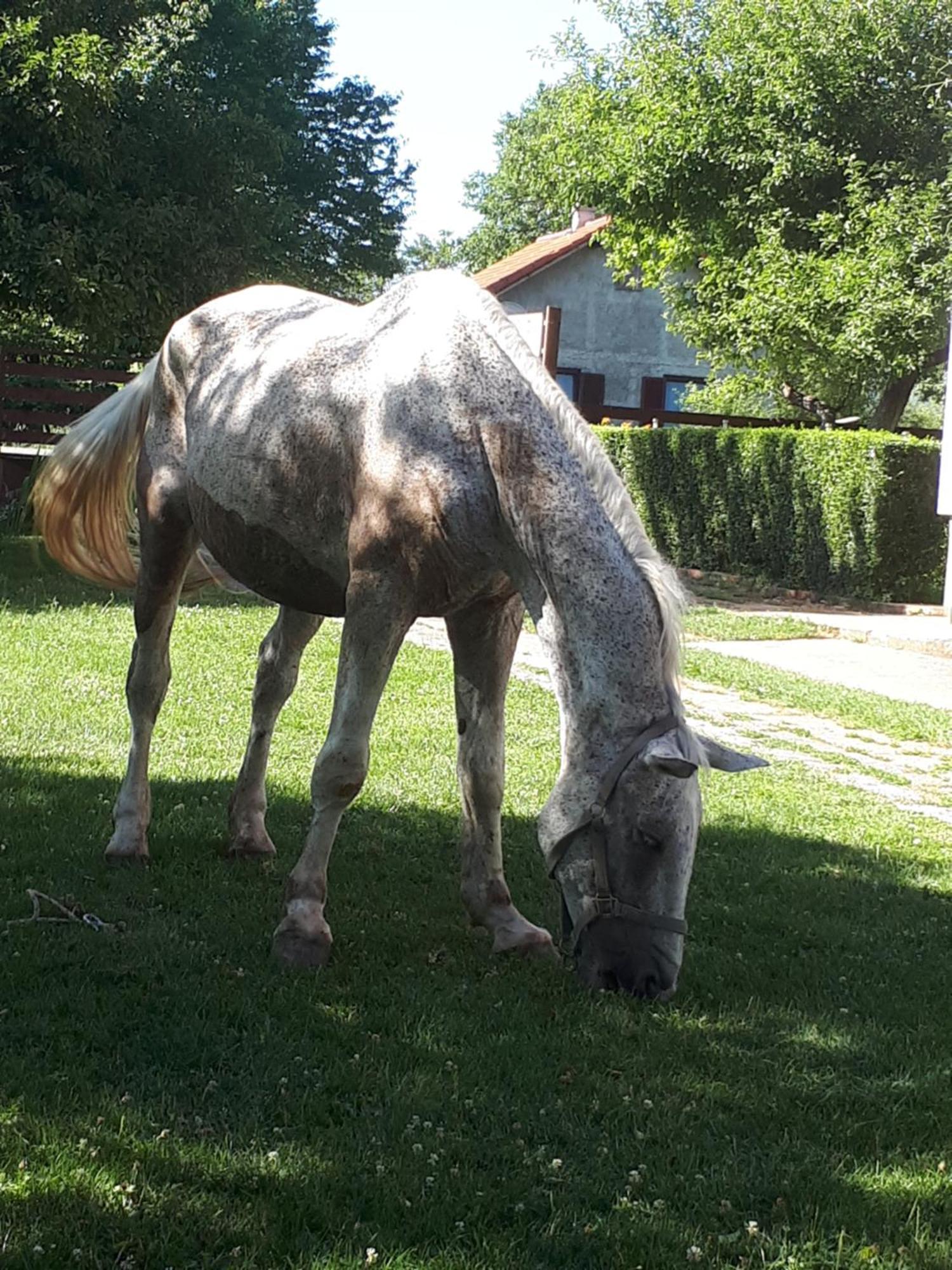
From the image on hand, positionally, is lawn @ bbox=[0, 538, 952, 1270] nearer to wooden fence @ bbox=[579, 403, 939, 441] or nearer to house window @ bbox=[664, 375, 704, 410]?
wooden fence @ bbox=[579, 403, 939, 441]

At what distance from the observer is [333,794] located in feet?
15.2

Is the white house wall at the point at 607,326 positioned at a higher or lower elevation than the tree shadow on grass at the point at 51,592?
higher

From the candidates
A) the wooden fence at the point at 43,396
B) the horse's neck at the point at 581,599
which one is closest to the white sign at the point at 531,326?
the horse's neck at the point at 581,599

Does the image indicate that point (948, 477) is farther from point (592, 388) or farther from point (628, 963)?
point (592, 388)

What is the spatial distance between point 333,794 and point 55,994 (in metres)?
1.05

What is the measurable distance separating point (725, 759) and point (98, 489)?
3674mm

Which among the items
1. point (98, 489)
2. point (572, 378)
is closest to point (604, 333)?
point (572, 378)

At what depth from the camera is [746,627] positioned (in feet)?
49.0

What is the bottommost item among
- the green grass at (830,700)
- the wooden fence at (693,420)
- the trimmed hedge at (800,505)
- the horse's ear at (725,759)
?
the green grass at (830,700)

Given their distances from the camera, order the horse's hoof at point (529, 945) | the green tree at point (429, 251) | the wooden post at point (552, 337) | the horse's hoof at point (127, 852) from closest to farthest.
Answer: the horse's hoof at point (529, 945) < the horse's hoof at point (127, 852) < the wooden post at point (552, 337) < the green tree at point (429, 251)

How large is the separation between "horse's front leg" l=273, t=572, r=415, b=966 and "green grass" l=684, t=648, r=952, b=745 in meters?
4.45

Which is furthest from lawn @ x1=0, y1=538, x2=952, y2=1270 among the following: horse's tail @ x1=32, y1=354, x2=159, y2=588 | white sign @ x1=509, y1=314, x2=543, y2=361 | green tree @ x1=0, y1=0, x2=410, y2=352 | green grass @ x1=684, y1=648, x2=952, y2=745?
green tree @ x1=0, y1=0, x2=410, y2=352

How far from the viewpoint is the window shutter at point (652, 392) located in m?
37.0

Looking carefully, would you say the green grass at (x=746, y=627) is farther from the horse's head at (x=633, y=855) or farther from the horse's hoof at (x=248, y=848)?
the horse's head at (x=633, y=855)
